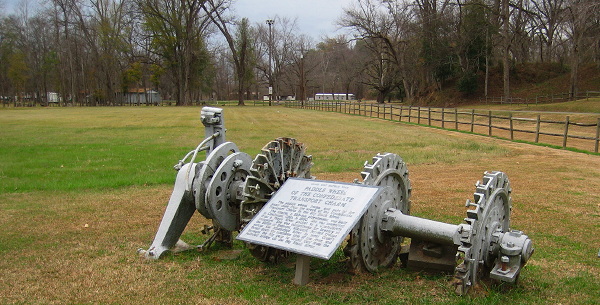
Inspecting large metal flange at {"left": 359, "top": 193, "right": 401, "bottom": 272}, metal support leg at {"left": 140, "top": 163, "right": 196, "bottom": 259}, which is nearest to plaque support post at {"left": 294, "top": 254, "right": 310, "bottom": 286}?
large metal flange at {"left": 359, "top": 193, "right": 401, "bottom": 272}

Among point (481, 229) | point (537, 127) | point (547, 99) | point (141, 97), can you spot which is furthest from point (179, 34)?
point (481, 229)

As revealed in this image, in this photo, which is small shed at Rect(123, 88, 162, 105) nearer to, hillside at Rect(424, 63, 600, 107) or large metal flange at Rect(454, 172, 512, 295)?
hillside at Rect(424, 63, 600, 107)

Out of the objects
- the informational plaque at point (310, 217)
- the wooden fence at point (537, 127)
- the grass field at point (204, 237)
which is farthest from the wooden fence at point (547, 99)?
the informational plaque at point (310, 217)

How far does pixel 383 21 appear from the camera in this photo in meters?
58.7

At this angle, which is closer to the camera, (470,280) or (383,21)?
(470,280)

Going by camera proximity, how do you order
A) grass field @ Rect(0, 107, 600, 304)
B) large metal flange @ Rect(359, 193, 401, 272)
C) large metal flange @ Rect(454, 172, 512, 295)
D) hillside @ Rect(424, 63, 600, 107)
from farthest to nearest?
hillside @ Rect(424, 63, 600, 107), large metal flange @ Rect(359, 193, 401, 272), grass field @ Rect(0, 107, 600, 304), large metal flange @ Rect(454, 172, 512, 295)

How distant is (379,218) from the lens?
5.23 m

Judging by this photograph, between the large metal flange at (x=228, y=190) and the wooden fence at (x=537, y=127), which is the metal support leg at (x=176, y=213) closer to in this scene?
the large metal flange at (x=228, y=190)

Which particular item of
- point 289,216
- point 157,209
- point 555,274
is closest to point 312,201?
point 289,216

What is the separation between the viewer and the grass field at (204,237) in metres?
4.83

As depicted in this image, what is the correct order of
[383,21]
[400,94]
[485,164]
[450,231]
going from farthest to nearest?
1. [400,94]
2. [383,21]
3. [485,164]
4. [450,231]

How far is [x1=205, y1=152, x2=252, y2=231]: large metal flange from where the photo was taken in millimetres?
5574

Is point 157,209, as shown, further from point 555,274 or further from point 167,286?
point 555,274

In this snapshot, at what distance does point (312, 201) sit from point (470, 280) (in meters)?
1.59
